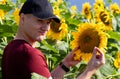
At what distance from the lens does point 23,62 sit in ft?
8.80

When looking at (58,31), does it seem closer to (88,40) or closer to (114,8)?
(88,40)

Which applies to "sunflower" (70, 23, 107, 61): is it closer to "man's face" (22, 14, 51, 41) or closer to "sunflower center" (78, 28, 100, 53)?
"sunflower center" (78, 28, 100, 53)

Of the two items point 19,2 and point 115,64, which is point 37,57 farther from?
point 19,2

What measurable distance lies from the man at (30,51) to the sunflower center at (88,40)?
8.7 inches

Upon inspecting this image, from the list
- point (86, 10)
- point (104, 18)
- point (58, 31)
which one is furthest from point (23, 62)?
point (86, 10)

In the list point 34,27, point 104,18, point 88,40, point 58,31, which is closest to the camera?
point 34,27

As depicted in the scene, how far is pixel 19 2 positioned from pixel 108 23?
0.69m

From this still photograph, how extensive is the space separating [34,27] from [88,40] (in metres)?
0.45

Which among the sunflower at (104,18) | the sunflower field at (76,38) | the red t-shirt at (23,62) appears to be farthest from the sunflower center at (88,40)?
the sunflower at (104,18)

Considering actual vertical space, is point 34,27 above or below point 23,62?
above

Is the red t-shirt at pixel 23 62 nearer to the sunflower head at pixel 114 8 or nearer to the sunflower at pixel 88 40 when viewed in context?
the sunflower at pixel 88 40

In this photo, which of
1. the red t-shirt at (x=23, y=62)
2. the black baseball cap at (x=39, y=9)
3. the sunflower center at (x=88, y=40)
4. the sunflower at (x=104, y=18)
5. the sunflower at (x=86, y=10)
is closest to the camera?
the red t-shirt at (x=23, y=62)

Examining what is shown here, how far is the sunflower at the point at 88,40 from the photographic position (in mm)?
3107

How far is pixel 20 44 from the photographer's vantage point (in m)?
2.76
